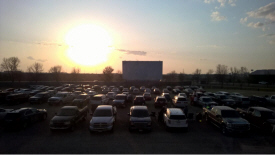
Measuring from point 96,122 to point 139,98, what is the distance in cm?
1225

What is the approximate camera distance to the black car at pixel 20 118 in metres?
12.8

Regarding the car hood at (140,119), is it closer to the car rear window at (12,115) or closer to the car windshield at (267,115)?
the car rear window at (12,115)

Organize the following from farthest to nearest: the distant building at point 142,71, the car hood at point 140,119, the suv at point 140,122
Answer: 1. the distant building at point 142,71
2. the car hood at point 140,119
3. the suv at point 140,122

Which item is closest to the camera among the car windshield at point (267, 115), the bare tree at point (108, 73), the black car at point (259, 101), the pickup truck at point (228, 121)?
the pickup truck at point (228, 121)

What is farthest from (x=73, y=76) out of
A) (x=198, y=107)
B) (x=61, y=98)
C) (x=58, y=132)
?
(x=58, y=132)

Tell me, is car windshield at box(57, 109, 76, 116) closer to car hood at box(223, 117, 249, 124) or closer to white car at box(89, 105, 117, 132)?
white car at box(89, 105, 117, 132)

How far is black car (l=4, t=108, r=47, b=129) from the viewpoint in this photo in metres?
12.8

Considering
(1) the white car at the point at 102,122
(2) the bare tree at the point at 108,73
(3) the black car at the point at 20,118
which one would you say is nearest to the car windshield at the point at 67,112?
(1) the white car at the point at 102,122

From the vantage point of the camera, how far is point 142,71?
213 feet

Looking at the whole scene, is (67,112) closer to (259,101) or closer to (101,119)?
(101,119)

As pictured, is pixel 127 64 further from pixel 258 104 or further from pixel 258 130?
pixel 258 130

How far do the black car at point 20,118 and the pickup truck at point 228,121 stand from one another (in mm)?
13510

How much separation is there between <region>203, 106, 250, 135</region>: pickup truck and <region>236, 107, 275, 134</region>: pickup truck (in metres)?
1.57

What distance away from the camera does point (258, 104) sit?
84.1ft
